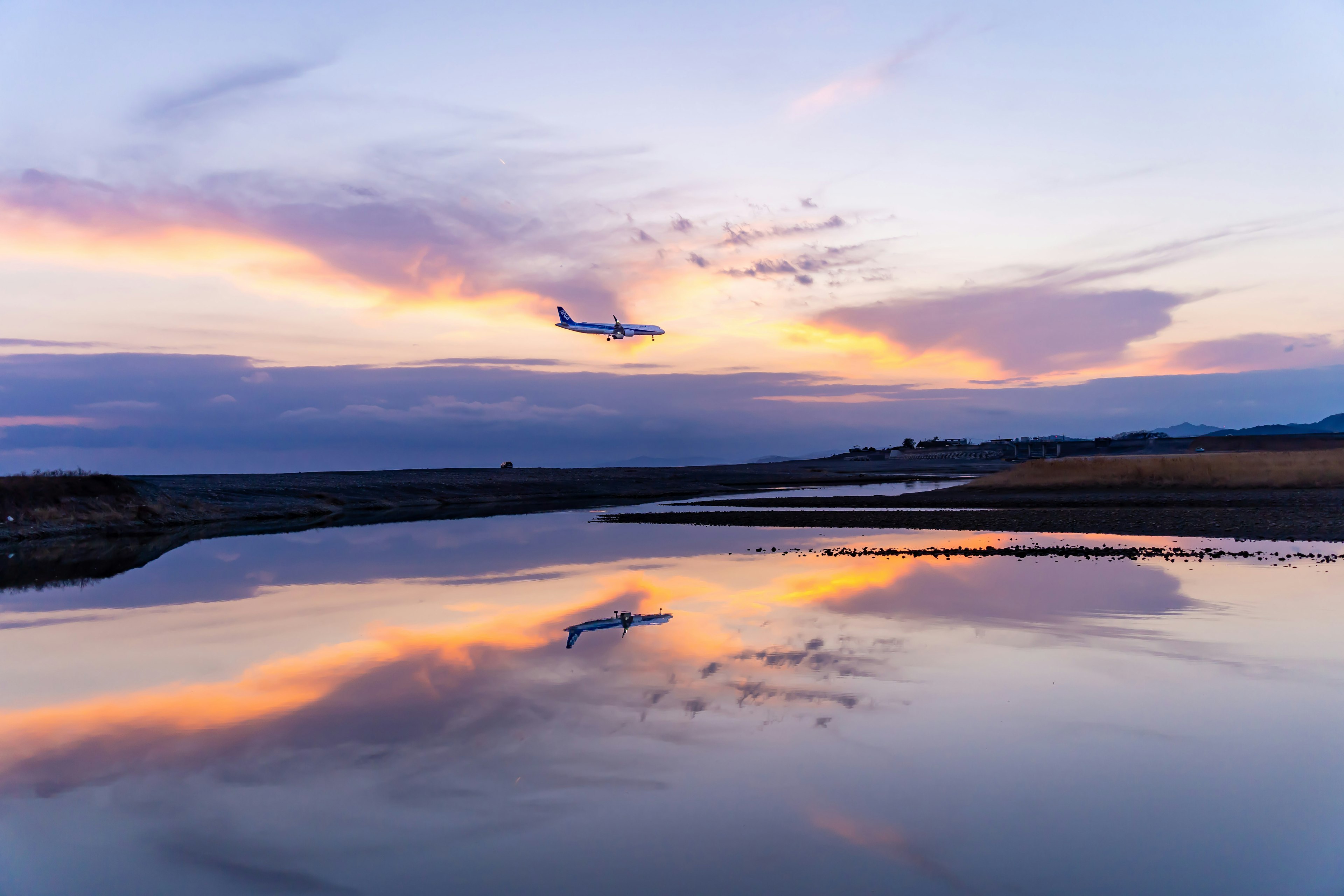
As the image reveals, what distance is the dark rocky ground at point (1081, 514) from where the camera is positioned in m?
40.1

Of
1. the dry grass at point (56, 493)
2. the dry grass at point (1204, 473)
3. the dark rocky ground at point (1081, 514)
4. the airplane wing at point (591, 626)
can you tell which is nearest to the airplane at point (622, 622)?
the airplane wing at point (591, 626)

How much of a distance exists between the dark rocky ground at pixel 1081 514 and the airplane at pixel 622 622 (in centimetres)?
2688

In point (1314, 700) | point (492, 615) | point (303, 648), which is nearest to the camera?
point (1314, 700)

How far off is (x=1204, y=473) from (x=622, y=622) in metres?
61.2

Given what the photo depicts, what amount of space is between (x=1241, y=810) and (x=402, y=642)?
55.4ft

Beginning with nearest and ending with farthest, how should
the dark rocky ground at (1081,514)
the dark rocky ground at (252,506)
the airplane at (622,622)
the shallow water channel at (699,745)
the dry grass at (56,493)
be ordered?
the shallow water channel at (699,745)
the airplane at (622,622)
the dark rocky ground at (1081,514)
the dark rocky ground at (252,506)
the dry grass at (56,493)

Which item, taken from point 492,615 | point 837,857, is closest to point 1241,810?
point 837,857

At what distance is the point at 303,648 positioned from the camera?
66.2 feet

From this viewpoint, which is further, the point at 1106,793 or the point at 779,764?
the point at 779,764

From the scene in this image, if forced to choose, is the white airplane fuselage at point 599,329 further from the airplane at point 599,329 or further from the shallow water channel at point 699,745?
the shallow water channel at point 699,745

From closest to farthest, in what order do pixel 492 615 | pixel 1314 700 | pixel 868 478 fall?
pixel 1314 700 → pixel 492 615 → pixel 868 478

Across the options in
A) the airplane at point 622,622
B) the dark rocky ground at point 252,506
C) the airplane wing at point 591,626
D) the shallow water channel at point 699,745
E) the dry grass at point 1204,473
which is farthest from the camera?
the dry grass at point 1204,473

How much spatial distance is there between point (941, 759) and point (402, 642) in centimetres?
1345

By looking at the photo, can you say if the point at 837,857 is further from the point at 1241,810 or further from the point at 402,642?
the point at 402,642
